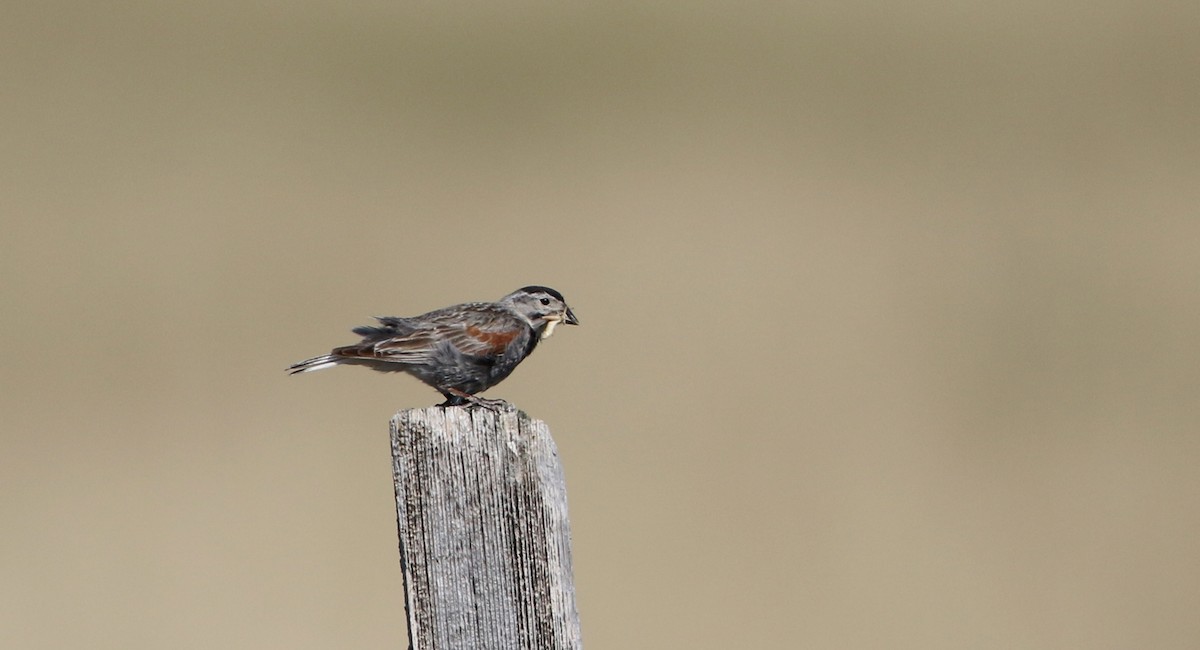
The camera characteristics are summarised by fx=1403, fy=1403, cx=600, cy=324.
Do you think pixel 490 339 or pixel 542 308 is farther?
pixel 542 308

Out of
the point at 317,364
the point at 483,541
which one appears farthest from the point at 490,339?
the point at 483,541

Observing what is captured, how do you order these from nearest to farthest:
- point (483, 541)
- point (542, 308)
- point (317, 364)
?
point (483, 541) → point (317, 364) → point (542, 308)

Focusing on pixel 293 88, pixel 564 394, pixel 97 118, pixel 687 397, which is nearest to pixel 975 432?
pixel 687 397

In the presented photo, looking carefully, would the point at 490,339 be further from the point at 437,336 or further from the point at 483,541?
the point at 483,541

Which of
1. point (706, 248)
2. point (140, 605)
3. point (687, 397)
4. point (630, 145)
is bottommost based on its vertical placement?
point (140, 605)

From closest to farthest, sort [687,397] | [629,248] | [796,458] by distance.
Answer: [796,458] → [687,397] → [629,248]

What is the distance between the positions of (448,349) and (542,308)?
2.95 feet

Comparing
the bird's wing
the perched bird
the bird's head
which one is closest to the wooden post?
the perched bird

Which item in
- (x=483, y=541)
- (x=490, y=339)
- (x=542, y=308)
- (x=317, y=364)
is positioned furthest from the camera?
(x=542, y=308)

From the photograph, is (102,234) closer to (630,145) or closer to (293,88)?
(293,88)

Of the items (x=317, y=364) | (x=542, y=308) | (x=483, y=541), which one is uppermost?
(x=542, y=308)

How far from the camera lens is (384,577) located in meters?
13.3

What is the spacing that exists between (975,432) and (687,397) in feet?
10.2

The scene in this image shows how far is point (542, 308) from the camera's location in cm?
680
